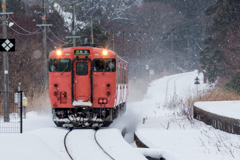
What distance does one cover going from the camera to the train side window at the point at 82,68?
14.9 meters

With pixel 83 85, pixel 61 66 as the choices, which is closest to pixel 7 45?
pixel 61 66

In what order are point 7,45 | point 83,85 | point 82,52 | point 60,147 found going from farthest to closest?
point 7,45, point 82,52, point 83,85, point 60,147

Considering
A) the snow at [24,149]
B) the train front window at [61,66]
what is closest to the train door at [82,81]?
the train front window at [61,66]

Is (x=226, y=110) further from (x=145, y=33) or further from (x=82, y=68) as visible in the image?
(x=145, y=33)

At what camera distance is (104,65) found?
48.8ft

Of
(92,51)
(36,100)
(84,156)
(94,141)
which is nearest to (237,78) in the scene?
(36,100)

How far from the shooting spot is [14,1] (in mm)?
46094

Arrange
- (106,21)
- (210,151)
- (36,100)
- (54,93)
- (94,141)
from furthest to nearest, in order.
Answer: (106,21)
(36,100)
(54,93)
(94,141)
(210,151)

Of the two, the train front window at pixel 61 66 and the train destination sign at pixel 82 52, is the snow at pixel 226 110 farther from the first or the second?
the train front window at pixel 61 66

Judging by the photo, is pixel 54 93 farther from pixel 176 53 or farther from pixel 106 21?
pixel 176 53

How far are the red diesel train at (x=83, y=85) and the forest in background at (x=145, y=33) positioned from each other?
14595mm

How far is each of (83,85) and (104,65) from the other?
1.11 m

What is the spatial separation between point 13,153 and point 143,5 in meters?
70.4

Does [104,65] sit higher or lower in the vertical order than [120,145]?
higher
